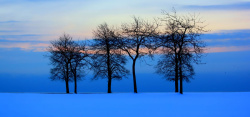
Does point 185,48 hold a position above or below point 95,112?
above

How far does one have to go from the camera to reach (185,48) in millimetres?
29062

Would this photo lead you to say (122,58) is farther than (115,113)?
Yes

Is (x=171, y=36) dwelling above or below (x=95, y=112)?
above

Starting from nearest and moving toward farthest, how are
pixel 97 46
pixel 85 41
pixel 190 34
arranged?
pixel 190 34 → pixel 97 46 → pixel 85 41

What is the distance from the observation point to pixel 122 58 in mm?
35750

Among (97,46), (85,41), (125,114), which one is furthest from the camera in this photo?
(85,41)

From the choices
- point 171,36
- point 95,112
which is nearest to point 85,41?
point 171,36

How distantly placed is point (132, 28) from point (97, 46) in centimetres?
604

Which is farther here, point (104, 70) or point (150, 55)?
point (104, 70)

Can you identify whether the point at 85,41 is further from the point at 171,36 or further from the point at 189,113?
the point at 189,113

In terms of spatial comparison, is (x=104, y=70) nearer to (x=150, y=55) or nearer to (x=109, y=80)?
(x=109, y=80)

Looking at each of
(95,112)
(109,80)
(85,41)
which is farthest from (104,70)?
(95,112)

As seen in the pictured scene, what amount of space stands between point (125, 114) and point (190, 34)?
1624cm

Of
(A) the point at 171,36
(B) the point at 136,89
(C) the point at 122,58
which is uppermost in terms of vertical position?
(A) the point at 171,36
